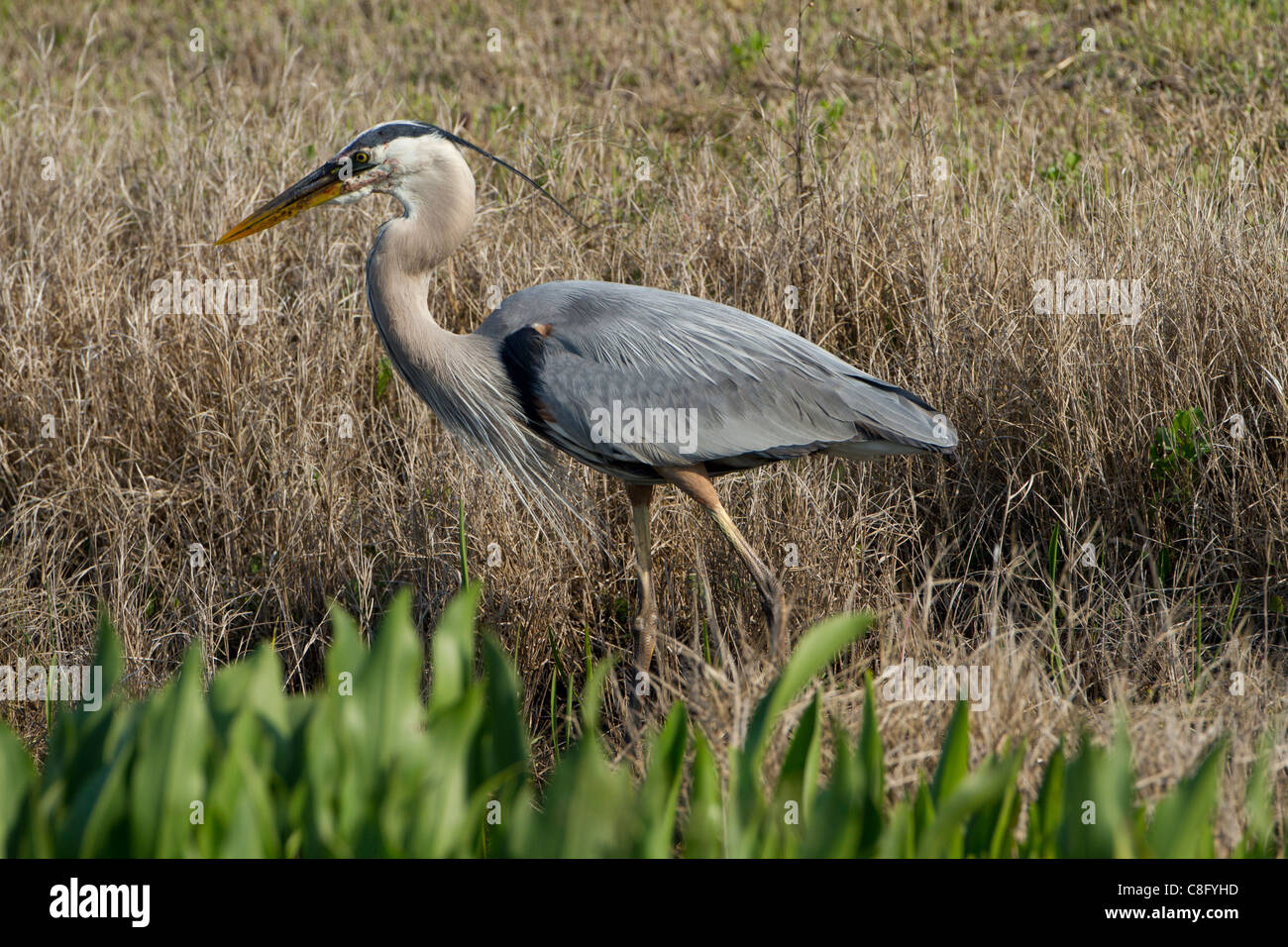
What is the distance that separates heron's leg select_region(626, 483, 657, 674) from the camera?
14.3 ft

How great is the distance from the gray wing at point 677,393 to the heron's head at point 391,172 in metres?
0.47

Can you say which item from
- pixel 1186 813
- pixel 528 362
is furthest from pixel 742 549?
pixel 1186 813

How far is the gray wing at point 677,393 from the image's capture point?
13.4 ft

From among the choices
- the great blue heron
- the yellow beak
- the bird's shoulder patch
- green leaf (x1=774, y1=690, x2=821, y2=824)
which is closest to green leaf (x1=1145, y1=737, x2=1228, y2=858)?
green leaf (x1=774, y1=690, x2=821, y2=824)

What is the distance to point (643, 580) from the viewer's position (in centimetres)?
436

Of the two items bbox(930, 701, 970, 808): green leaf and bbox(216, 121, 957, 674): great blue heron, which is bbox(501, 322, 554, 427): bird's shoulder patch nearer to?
bbox(216, 121, 957, 674): great blue heron

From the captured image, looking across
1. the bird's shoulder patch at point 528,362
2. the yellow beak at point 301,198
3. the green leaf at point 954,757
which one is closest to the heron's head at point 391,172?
the yellow beak at point 301,198

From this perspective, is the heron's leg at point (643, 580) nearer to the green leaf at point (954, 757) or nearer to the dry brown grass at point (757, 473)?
the dry brown grass at point (757, 473)

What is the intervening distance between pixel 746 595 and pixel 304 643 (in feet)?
5.28

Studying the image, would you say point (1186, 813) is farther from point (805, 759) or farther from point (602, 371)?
point (602, 371)

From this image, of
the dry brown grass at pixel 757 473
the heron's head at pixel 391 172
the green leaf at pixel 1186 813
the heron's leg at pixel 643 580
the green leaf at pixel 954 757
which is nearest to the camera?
the green leaf at pixel 1186 813
